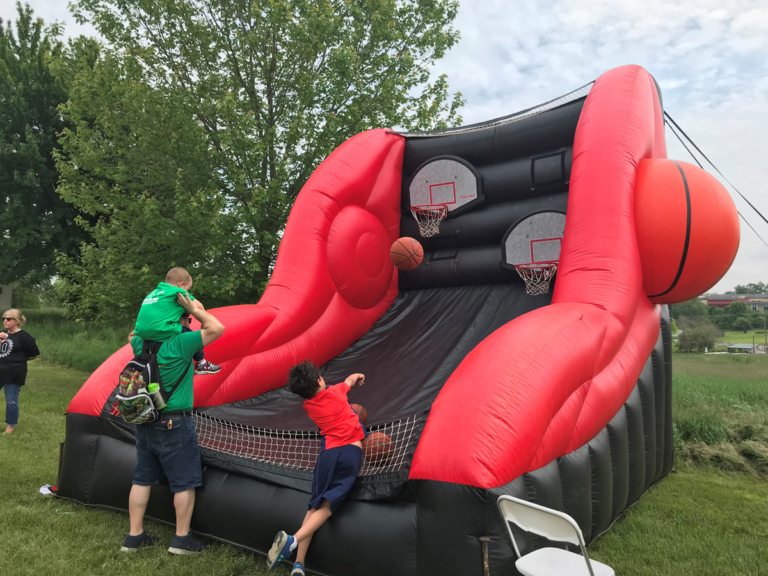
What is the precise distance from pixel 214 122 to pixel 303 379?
217 inches

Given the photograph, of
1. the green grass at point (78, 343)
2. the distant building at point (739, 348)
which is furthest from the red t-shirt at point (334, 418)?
the distant building at point (739, 348)

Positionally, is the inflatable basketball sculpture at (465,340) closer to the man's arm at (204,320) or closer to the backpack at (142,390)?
the backpack at (142,390)

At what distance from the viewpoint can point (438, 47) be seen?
7.80 metres

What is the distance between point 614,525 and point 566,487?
86 cm

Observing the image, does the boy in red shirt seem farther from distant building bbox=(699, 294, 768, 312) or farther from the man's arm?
distant building bbox=(699, 294, 768, 312)

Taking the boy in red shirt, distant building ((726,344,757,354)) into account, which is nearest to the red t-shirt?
the boy in red shirt

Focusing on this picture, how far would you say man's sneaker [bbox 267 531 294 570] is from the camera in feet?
7.28

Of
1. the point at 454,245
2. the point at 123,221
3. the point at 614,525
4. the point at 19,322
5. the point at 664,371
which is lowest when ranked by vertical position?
the point at 614,525

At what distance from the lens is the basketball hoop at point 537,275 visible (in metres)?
4.14

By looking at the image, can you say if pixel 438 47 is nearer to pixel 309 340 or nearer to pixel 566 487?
pixel 309 340

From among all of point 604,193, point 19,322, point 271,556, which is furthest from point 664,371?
point 19,322

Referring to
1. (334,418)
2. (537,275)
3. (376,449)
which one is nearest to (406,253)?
(537,275)

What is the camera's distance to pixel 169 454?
2.53 metres

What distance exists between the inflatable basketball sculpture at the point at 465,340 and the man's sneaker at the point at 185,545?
12cm
